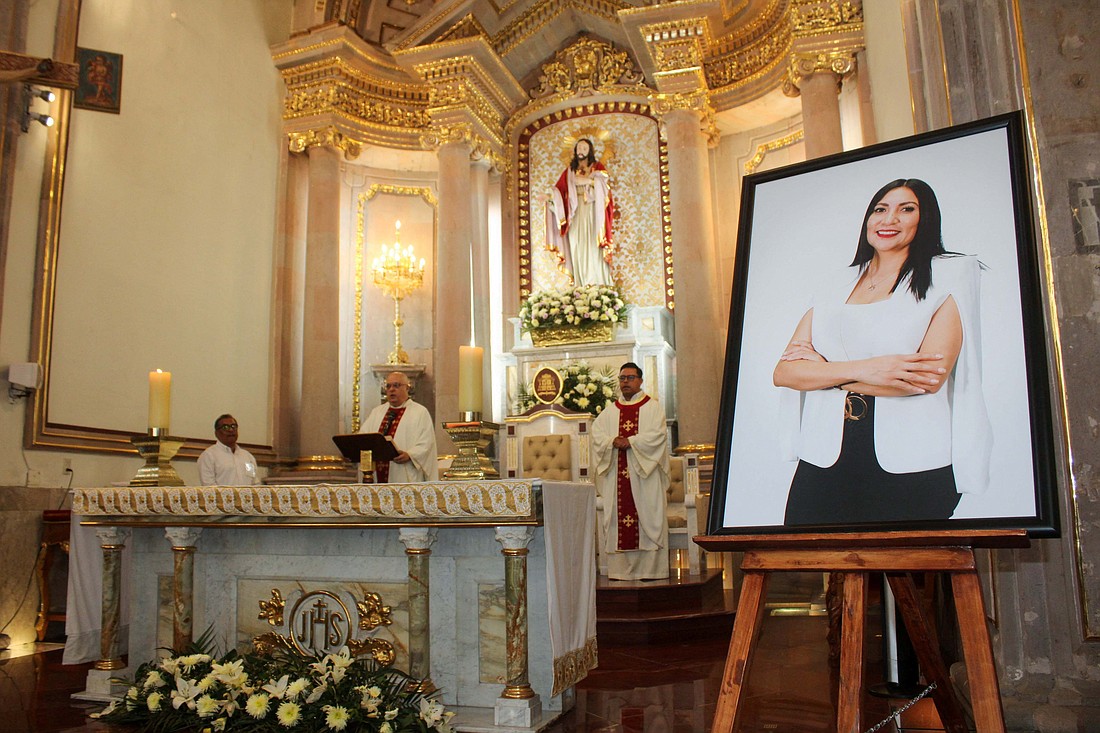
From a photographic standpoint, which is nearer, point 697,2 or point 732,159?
point 697,2

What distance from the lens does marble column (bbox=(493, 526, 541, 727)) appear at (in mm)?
3814

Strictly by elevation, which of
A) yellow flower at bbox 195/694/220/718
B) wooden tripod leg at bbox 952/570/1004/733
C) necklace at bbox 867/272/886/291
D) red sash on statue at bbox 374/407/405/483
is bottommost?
yellow flower at bbox 195/694/220/718

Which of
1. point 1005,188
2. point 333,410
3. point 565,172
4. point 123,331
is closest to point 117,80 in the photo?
point 123,331

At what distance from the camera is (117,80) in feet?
22.5

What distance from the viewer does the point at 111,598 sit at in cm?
470

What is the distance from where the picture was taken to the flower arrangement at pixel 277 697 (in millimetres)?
3516

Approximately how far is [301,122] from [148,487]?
673 cm

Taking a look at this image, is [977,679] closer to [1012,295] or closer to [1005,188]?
[1012,295]

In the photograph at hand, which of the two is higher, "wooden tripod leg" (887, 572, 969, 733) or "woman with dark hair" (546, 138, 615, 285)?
"woman with dark hair" (546, 138, 615, 285)

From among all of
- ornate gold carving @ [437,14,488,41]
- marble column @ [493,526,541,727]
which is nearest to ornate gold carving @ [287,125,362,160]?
ornate gold carving @ [437,14,488,41]

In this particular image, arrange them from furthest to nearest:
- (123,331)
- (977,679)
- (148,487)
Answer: (123,331) < (148,487) < (977,679)

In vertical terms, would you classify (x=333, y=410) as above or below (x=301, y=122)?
below

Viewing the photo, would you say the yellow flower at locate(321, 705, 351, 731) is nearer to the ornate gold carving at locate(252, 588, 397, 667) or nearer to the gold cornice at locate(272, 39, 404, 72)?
the ornate gold carving at locate(252, 588, 397, 667)

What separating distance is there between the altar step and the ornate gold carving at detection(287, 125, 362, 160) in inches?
244
